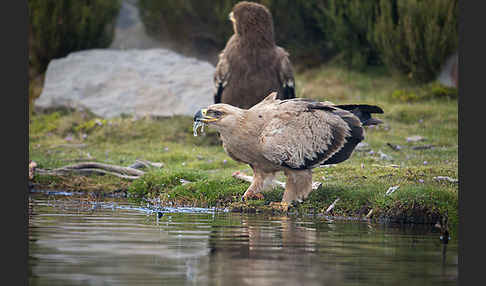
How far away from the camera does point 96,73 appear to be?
19609mm

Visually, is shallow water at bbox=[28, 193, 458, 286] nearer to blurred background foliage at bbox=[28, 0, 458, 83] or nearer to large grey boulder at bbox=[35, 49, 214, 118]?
large grey boulder at bbox=[35, 49, 214, 118]

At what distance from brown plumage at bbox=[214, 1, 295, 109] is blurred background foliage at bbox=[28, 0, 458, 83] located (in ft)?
23.1

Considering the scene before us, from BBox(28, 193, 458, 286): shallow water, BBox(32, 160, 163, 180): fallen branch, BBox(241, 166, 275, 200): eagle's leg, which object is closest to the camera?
BBox(28, 193, 458, 286): shallow water

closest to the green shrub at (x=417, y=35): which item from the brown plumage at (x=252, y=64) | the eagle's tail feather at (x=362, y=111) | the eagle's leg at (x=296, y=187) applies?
the brown plumage at (x=252, y=64)

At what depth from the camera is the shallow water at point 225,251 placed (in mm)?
5668

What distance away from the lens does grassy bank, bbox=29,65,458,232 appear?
33.1 ft

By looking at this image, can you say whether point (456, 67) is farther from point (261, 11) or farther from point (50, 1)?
point (50, 1)

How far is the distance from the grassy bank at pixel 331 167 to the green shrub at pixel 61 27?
2.99 metres

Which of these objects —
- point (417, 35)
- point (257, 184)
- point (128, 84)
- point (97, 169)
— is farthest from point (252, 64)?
point (417, 35)

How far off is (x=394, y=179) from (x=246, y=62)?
3.41 meters

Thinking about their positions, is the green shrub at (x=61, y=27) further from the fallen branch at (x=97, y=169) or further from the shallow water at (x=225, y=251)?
the shallow water at (x=225, y=251)

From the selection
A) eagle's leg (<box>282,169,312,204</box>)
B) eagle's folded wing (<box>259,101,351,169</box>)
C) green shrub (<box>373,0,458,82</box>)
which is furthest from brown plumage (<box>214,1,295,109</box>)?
green shrub (<box>373,0,458,82</box>)

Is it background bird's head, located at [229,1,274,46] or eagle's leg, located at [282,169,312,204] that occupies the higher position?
background bird's head, located at [229,1,274,46]

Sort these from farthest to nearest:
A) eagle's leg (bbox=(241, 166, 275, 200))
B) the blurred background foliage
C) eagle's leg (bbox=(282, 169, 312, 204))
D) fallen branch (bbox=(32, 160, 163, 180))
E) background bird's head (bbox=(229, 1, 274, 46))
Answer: the blurred background foliage < fallen branch (bbox=(32, 160, 163, 180)) < background bird's head (bbox=(229, 1, 274, 46)) < eagle's leg (bbox=(241, 166, 275, 200)) < eagle's leg (bbox=(282, 169, 312, 204))
